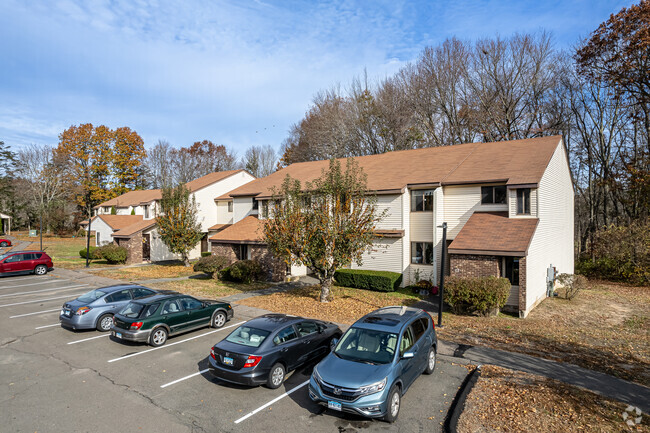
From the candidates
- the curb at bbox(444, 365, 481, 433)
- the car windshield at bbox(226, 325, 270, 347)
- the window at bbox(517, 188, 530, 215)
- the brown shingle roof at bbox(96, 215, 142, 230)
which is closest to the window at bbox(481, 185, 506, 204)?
the window at bbox(517, 188, 530, 215)

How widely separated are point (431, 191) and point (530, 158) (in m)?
5.80

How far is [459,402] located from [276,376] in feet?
13.6

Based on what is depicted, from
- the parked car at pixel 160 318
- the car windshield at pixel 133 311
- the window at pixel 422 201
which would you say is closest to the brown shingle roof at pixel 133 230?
the parked car at pixel 160 318

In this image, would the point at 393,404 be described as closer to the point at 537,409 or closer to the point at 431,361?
the point at 431,361

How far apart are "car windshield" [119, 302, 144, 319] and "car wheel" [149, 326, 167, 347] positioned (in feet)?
2.53

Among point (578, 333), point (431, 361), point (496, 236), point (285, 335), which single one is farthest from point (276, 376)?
point (496, 236)

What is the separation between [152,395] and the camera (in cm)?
825

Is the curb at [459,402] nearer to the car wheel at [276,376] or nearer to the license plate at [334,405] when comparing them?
the license plate at [334,405]

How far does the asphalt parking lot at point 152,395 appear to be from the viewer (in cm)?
707

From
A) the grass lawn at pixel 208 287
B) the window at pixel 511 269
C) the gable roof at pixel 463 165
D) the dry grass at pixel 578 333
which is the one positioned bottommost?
the dry grass at pixel 578 333

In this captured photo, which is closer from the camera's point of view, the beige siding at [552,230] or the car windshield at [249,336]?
the car windshield at [249,336]

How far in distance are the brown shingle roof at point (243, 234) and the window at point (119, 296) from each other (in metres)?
10.1

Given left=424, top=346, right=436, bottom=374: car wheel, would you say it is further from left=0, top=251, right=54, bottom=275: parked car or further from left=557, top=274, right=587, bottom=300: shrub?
left=0, top=251, right=54, bottom=275: parked car

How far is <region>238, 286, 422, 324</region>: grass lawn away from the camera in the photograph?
1575 centimetres
